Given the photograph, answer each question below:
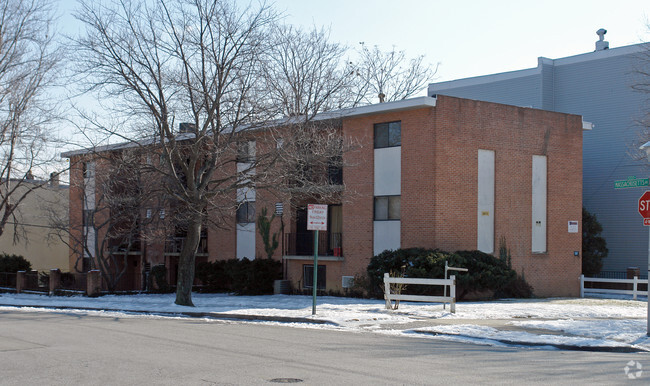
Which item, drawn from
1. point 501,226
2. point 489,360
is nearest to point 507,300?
point 501,226

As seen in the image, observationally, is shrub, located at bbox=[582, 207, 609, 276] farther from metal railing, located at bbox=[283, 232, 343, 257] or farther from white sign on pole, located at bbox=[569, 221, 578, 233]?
metal railing, located at bbox=[283, 232, 343, 257]

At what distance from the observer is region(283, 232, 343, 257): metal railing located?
101 ft

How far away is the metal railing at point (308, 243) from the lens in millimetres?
30844

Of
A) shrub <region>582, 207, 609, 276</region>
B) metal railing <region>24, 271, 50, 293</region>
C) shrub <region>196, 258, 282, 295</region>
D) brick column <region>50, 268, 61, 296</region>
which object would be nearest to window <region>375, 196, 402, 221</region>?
shrub <region>196, 258, 282, 295</region>

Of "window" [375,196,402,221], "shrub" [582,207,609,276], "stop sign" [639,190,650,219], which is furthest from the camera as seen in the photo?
"shrub" [582,207,609,276]

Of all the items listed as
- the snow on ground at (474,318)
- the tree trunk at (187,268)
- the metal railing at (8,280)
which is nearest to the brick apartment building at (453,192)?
the tree trunk at (187,268)

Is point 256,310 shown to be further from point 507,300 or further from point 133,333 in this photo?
point 507,300

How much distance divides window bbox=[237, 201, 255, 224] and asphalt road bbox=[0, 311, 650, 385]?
17180 millimetres

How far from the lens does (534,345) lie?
46.8 ft

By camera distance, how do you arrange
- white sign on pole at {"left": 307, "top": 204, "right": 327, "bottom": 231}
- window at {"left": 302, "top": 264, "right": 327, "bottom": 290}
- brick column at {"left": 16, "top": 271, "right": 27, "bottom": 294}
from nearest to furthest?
white sign on pole at {"left": 307, "top": 204, "right": 327, "bottom": 231} < window at {"left": 302, "top": 264, "right": 327, "bottom": 290} < brick column at {"left": 16, "top": 271, "right": 27, "bottom": 294}

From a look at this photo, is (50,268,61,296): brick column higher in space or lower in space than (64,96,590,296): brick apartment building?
lower

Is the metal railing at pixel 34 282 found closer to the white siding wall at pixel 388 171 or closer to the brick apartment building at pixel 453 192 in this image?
the brick apartment building at pixel 453 192

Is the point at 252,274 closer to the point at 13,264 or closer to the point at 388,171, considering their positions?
the point at 388,171

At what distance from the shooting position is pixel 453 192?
27531 mm
